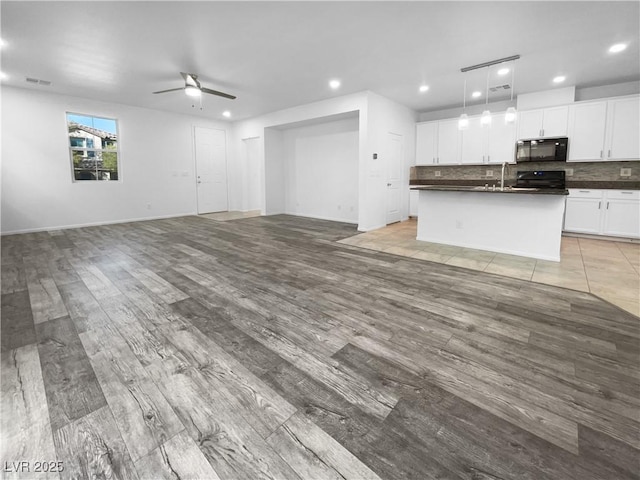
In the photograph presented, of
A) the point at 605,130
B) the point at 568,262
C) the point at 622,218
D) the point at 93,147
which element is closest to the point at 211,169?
the point at 93,147

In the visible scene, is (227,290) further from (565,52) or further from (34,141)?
(34,141)

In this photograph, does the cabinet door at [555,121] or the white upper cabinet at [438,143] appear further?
the white upper cabinet at [438,143]

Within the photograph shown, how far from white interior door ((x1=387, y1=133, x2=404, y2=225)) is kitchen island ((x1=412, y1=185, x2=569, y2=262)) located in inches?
71.4

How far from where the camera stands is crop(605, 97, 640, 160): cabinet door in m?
5.23

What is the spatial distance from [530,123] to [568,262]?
3423 mm

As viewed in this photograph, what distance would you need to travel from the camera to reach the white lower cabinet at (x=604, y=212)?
5.28m

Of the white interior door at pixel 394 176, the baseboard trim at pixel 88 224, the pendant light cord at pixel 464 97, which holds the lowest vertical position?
the baseboard trim at pixel 88 224

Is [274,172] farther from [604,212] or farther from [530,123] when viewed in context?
[604,212]

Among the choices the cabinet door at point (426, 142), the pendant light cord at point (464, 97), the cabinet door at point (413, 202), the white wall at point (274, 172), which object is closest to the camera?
the pendant light cord at point (464, 97)

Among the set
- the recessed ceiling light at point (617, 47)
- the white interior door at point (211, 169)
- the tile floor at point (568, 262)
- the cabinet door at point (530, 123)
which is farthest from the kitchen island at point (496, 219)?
the white interior door at point (211, 169)

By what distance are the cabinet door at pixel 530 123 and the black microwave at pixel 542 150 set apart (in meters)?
0.12

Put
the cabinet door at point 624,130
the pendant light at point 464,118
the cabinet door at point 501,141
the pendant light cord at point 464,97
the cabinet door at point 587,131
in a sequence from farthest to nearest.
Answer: the cabinet door at point 501,141 < the pendant light cord at point 464,97 < the cabinet door at point 587,131 < the cabinet door at point 624,130 < the pendant light at point 464,118

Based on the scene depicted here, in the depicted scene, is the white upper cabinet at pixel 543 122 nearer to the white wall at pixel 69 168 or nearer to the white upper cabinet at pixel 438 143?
the white upper cabinet at pixel 438 143

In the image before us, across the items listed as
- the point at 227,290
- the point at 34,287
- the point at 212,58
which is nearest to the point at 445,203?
the point at 227,290
